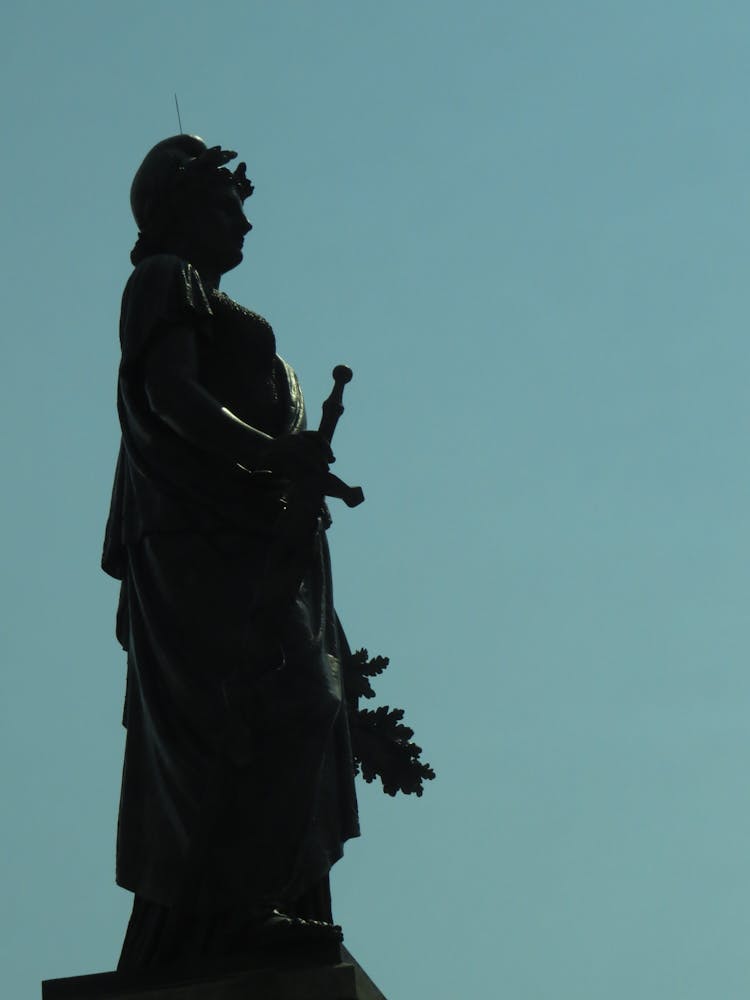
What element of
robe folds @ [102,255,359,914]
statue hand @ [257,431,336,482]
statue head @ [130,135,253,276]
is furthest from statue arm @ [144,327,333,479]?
statue head @ [130,135,253,276]

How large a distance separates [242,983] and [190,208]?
14.4ft

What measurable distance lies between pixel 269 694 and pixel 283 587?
1.72ft

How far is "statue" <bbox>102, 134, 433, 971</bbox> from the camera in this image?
36.8ft

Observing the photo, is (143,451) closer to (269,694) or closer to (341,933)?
(269,694)

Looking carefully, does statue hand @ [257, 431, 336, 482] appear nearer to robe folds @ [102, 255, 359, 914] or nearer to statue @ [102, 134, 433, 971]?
statue @ [102, 134, 433, 971]

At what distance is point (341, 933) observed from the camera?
1103 cm

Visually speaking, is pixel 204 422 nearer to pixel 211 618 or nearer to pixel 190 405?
pixel 190 405

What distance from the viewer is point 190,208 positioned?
12.9 metres

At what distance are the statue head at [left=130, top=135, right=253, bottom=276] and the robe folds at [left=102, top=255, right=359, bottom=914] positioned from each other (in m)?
0.40

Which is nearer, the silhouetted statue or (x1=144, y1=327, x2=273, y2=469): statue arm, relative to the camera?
the silhouetted statue

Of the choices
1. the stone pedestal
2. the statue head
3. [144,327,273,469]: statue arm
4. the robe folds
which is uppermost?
the statue head

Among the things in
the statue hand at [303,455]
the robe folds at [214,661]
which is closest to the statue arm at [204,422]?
the statue hand at [303,455]

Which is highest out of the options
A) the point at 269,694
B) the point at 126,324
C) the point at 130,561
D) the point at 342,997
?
the point at 126,324

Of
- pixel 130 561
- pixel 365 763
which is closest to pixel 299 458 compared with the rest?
pixel 130 561
